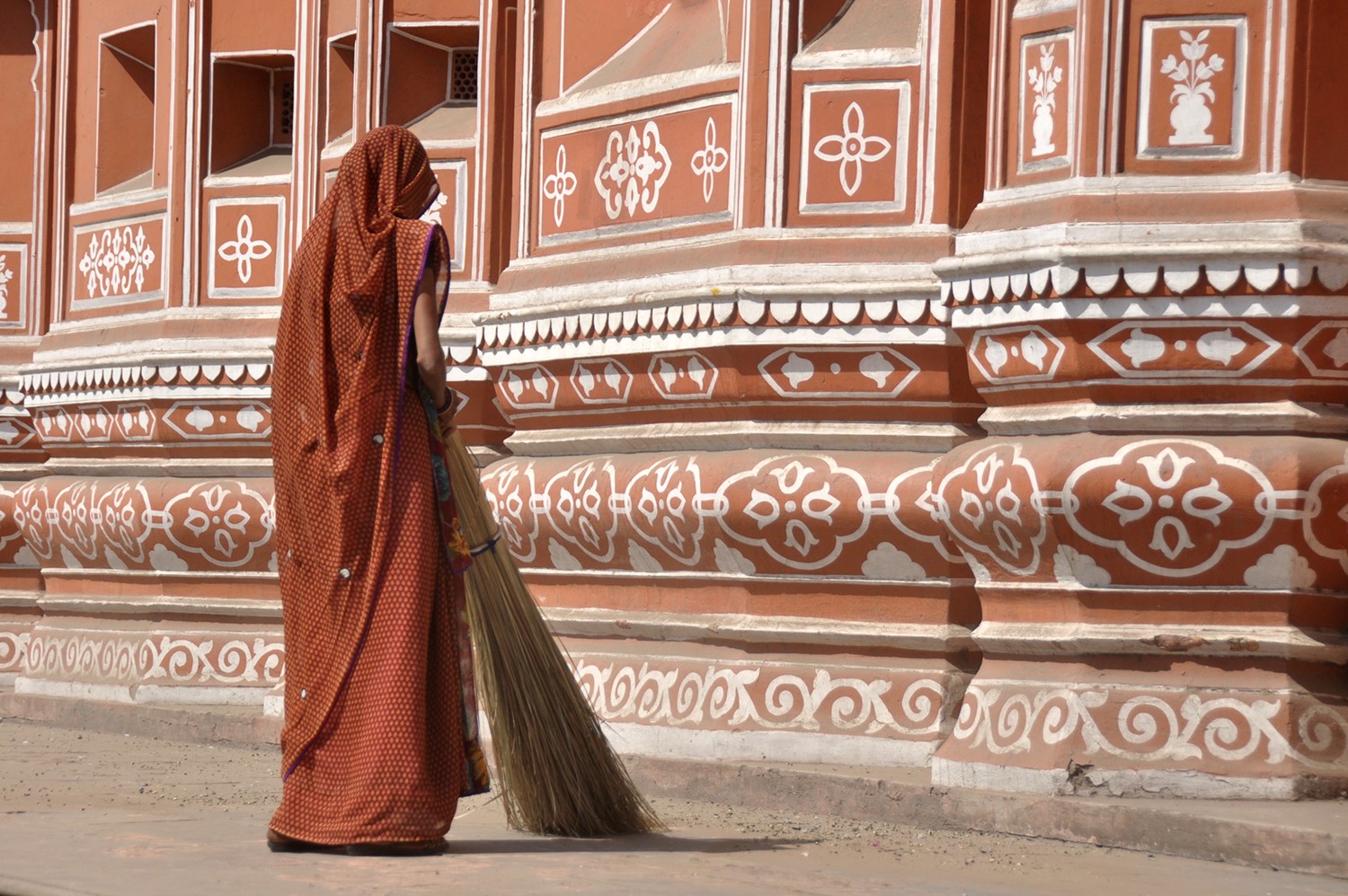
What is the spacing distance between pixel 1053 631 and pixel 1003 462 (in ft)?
1.47

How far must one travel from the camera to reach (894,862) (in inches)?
198

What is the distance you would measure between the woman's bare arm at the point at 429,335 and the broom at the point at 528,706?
0.17 meters

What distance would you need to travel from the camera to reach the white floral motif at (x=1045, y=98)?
18.9ft

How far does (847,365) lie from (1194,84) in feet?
4.59

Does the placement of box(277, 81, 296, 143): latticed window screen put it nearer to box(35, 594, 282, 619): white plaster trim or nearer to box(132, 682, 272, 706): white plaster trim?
box(35, 594, 282, 619): white plaster trim

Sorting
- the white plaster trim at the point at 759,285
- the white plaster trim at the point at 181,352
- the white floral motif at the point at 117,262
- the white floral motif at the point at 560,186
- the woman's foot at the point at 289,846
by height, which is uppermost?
the white floral motif at the point at 560,186

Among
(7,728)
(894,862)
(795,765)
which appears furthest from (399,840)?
(7,728)

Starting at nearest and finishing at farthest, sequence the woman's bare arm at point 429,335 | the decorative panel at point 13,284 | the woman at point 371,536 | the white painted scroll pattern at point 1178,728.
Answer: the woman at point 371,536 < the woman's bare arm at point 429,335 < the white painted scroll pattern at point 1178,728 < the decorative panel at point 13,284

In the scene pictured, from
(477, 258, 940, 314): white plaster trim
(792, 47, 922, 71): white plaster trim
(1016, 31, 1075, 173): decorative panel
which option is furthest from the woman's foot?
(792, 47, 922, 71): white plaster trim

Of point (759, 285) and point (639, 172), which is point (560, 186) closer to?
point (639, 172)

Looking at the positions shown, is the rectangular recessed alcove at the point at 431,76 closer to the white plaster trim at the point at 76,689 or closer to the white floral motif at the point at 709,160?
the white floral motif at the point at 709,160

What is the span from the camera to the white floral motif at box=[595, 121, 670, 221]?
281 inches

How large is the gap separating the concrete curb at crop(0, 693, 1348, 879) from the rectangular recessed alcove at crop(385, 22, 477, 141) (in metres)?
3.37

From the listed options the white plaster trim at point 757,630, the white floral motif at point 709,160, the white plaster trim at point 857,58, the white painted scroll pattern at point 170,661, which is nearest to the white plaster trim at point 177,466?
the white painted scroll pattern at point 170,661
